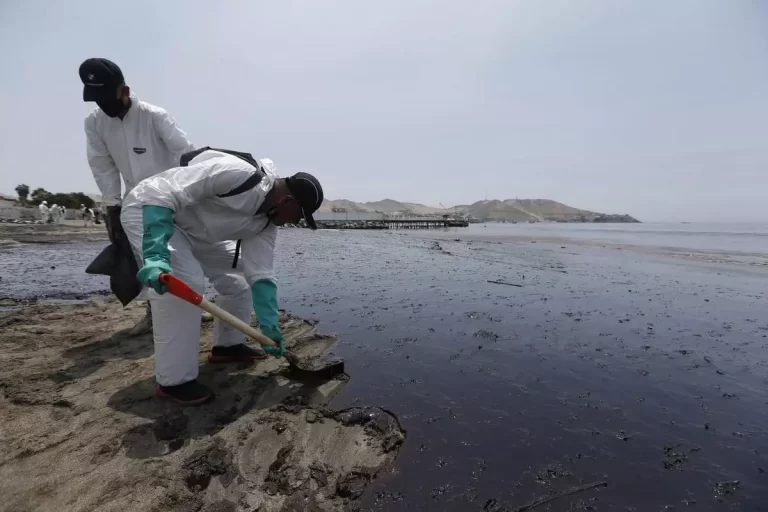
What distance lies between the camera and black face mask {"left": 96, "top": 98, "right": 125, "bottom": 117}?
144 inches

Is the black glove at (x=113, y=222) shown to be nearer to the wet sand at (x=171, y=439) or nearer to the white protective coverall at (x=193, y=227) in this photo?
the white protective coverall at (x=193, y=227)

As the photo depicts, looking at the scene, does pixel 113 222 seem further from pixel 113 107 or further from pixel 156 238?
pixel 156 238

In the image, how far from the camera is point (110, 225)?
3.97 m

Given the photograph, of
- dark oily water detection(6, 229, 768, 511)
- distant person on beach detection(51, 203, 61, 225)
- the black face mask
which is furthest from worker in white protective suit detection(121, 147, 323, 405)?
distant person on beach detection(51, 203, 61, 225)

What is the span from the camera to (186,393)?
120 inches

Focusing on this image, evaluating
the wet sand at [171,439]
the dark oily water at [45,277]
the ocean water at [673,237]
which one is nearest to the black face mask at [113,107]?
the wet sand at [171,439]

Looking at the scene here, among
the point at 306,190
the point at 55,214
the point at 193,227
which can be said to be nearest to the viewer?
the point at 306,190

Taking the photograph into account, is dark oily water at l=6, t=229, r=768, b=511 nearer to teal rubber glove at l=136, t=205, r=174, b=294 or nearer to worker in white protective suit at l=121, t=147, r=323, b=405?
worker in white protective suit at l=121, t=147, r=323, b=405

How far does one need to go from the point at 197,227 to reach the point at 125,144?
152 centimetres

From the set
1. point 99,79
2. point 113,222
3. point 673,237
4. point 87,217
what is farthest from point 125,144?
point 673,237

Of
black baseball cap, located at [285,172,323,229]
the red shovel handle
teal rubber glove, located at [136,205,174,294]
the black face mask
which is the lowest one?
the red shovel handle

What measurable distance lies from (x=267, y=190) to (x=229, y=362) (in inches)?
76.9

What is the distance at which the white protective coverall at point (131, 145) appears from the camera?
3895 mm

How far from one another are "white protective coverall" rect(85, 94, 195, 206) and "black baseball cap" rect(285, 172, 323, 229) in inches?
66.5
